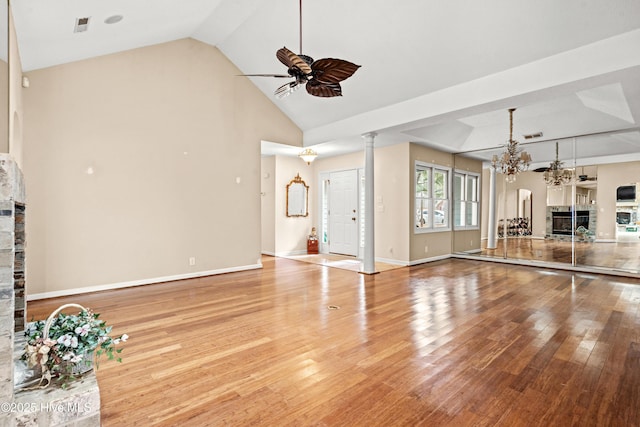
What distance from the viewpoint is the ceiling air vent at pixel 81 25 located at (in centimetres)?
344

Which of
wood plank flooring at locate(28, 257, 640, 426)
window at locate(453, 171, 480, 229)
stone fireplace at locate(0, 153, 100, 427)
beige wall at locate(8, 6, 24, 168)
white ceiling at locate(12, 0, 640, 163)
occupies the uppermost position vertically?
white ceiling at locate(12, 0, 640, 163)

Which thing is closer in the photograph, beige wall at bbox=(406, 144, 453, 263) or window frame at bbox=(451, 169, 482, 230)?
beige wall at bbox=(406, 144, 453, 263)

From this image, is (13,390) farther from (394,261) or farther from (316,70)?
(394,261)

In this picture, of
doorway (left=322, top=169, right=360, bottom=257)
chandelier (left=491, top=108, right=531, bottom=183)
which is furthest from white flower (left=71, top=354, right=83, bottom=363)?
chandelier (left=491, top=108, right=531, bottom=183)

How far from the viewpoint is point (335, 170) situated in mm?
8375

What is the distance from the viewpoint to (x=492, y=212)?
26.8 ft

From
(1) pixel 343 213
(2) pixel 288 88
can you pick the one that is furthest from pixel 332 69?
(1) pixel 343 213

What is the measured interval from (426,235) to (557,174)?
294 cm

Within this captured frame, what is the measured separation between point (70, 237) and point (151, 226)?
3.42ft

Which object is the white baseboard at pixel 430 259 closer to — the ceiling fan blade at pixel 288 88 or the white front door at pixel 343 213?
the white front door at pixel 343 213

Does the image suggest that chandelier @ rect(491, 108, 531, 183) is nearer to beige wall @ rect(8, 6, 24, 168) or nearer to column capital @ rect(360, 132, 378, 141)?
column capital @ rect(360, 132, 378, 141)

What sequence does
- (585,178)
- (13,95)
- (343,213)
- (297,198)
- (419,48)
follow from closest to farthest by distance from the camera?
(13,95), (419,48), (585,178), (343,213), (297,198)

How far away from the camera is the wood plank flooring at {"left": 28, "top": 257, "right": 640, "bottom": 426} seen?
1.88 m

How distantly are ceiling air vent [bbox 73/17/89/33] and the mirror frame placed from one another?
531cm
